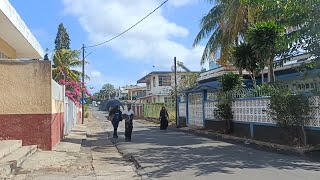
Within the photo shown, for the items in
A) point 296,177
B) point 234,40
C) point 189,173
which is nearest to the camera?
point 296,177

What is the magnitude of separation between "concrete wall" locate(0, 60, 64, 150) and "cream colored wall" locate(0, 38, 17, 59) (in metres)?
3.44

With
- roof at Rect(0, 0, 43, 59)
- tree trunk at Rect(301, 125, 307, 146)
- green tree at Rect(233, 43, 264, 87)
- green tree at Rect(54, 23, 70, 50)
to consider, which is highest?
green tree at Rect(54, 23, 70, 50)

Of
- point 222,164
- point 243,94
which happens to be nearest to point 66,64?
point 243,94

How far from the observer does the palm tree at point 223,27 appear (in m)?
22.4

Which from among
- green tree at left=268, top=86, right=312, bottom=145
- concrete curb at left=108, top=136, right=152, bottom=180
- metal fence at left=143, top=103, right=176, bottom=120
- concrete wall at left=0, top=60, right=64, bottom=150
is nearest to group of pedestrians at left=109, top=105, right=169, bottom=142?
concrete curb at left=108, top=136, right=152, bottom=180

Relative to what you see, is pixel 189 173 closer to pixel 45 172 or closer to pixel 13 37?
pixel 45 172

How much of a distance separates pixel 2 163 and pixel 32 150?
130 inches

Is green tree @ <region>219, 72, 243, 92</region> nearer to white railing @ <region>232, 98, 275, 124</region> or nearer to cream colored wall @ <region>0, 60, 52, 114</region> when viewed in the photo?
white railing @ <region>232, 98, 275, 124</region>

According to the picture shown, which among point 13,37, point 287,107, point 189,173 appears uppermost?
point 13,37

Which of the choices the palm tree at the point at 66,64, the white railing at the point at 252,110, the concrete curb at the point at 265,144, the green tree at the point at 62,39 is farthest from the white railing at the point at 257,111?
the green tree at the point at 62,39

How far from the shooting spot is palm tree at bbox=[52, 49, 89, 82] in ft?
125

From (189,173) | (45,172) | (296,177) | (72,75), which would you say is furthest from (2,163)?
(72,75)

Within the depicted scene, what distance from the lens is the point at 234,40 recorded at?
25453 mm

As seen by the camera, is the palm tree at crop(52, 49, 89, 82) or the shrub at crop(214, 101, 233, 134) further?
the palm tree at crop(52, 49, 89, 82)
